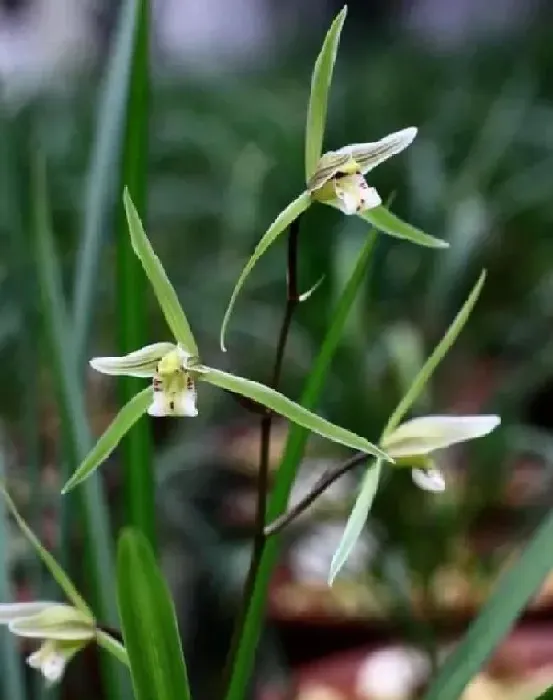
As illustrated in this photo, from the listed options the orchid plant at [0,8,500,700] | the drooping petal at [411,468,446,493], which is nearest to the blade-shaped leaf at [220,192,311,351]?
the orchid plant at [0,8,500,700]

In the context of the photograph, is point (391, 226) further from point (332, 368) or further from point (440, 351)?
point (332, 368)

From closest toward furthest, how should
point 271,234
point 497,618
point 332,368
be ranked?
point 271,234
point 497,618
point 332,368

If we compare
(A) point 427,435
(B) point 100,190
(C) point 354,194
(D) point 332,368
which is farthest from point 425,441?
(D) point 332,368

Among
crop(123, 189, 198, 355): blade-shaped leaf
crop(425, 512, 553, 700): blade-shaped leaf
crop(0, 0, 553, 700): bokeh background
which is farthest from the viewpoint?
crop(0, 0, 553, 700): bokeh background

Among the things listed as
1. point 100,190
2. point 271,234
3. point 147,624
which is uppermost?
point 100,190

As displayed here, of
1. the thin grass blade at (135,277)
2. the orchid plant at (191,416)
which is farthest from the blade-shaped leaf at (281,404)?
the thin grass blade at (135,277)

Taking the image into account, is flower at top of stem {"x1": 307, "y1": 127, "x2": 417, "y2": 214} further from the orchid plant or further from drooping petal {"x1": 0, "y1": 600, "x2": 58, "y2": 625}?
drooping petal {"x1": 0, "y1": 600, "x2": 58, "y2": 625}

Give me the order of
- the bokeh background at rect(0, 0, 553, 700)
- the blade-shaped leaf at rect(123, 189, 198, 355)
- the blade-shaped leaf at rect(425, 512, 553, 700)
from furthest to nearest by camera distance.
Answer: the bokeh background at rect(0, 0, 553, 700) < the blade-shaped leaf at rect(425, 512, 553, 700) < the blade-shaped leaf at rect(123, 189, 198, 355)

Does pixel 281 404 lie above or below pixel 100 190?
below
